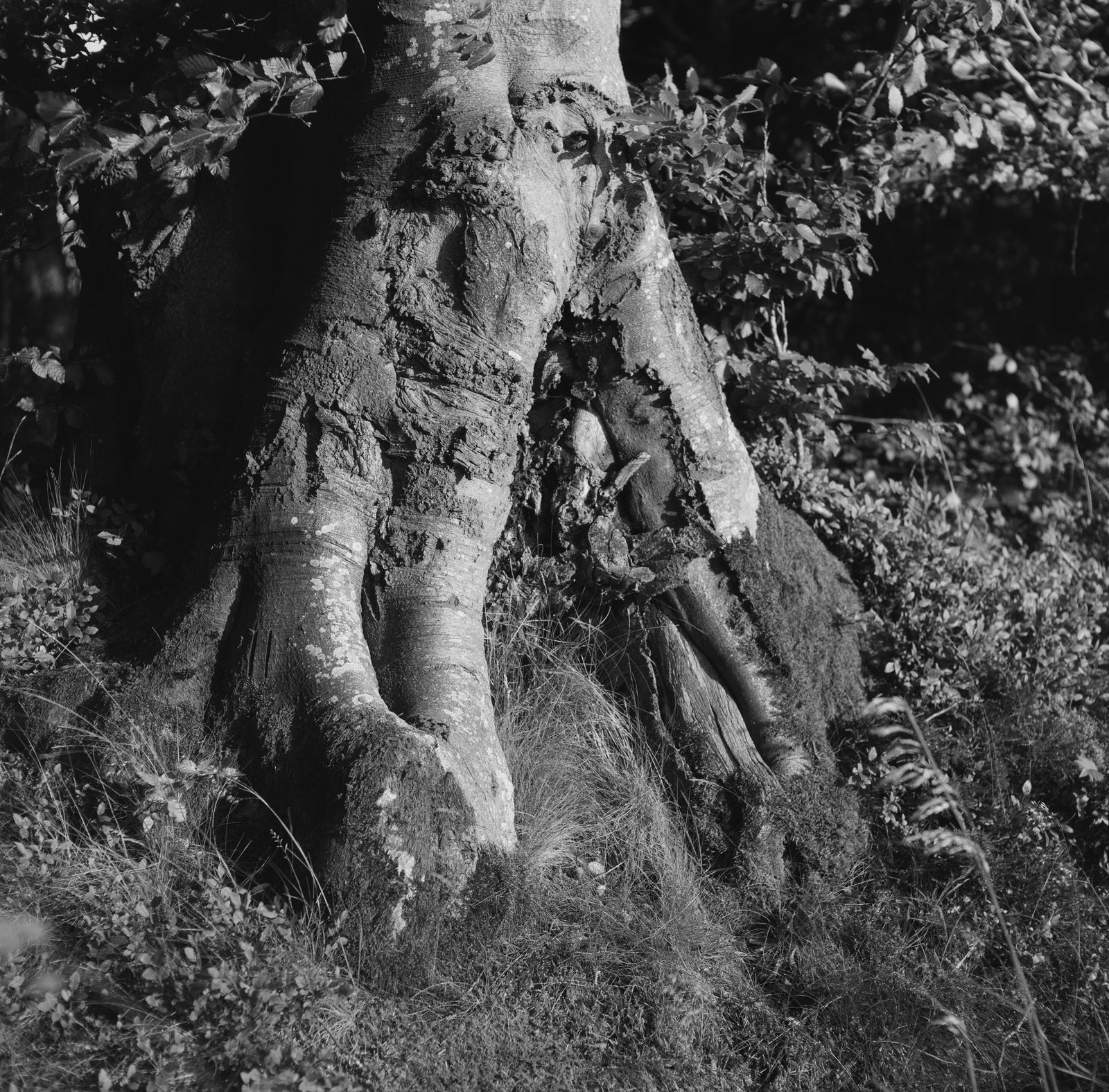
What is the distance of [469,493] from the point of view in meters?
3.26

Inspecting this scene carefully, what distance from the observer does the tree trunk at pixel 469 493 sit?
2.87 metres

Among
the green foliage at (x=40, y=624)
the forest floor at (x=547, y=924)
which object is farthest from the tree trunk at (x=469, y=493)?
the green foliage at (x=40, y=624)

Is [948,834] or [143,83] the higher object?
[143,83]

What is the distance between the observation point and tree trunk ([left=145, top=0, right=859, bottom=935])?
2.87 metres

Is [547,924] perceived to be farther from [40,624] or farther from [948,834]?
[40,624]

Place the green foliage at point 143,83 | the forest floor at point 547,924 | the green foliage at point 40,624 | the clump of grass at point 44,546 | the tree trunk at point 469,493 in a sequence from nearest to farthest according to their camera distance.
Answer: the forest floor at point 547,924 → the tree trunk at point 469,493 → the green foliage at point 143,83 → the green foliage at point 40,624 → the clump of grass at point 44,546

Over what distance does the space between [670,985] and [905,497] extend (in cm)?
291

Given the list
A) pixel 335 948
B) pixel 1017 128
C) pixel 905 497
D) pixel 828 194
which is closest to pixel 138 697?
pixel 335 948

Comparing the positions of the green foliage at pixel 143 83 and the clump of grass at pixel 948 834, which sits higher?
the green foliage at pixel 143 83

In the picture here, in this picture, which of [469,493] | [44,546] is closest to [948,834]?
[469,493]

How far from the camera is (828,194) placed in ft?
14.0

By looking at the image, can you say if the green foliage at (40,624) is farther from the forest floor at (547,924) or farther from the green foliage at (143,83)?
the green foliage at (143,83)

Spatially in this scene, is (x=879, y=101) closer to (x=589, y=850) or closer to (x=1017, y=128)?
(x=1017, y=128)

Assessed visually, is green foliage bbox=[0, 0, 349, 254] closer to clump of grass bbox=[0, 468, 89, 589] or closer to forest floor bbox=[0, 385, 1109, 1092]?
Answer: clump of grass bbox=[0, 468, 89, 589]
